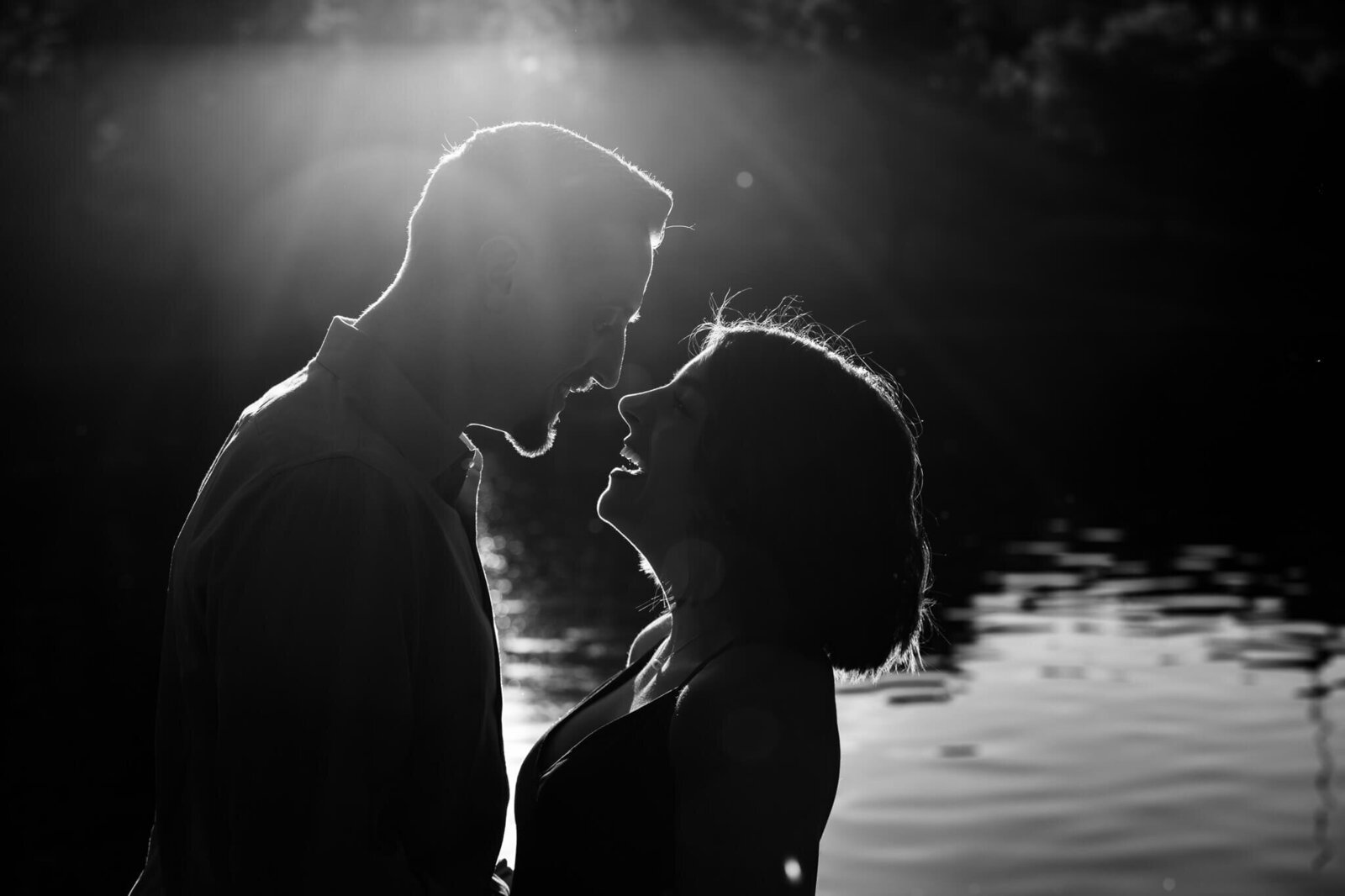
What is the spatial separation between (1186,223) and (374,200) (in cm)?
4883

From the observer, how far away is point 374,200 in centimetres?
7288

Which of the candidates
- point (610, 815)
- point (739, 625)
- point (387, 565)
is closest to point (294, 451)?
point (387, 565)

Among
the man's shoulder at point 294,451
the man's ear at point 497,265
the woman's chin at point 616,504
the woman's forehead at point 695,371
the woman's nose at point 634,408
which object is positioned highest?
the man's ear at point 497,265

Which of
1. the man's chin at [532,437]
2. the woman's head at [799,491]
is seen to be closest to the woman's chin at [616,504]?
the woman's head at [799,491]

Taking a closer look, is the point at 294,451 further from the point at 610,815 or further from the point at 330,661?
the point at 610,815

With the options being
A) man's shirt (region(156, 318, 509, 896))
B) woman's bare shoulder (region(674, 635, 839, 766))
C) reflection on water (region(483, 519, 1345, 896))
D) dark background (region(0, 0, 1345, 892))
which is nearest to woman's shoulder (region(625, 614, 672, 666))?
woman's bare shoulder (region(674, 635, 839, 766))

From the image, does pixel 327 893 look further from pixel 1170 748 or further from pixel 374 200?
pixel 374 200

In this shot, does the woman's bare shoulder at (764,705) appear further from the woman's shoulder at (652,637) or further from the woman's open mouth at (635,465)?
the woman's open mouth at (635,465)

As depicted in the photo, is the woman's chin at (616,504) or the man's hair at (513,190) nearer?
the man's hair at (513,190)

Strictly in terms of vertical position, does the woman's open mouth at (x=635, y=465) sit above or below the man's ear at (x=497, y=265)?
below

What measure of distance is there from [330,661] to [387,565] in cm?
20

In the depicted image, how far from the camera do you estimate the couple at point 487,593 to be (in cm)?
267

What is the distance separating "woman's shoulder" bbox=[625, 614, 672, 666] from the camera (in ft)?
13.7

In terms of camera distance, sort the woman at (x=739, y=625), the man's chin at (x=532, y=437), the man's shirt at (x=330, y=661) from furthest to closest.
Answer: the man's chin at (x=532, y=437) → the woman at (x=739, y=625) → the man's shirt at (x=330, y=661)
